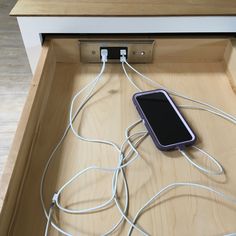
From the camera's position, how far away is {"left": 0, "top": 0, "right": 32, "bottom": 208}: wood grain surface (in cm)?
125

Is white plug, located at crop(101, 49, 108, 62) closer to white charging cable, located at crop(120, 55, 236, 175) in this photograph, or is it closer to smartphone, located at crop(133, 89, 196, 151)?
white charging cable, located at crop(120, 55, 236, 175)

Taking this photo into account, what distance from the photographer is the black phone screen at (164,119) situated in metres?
0.62

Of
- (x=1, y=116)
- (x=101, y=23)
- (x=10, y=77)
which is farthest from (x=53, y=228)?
(x=10, y=77)

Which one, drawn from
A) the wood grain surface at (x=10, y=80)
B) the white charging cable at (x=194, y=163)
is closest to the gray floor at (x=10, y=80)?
the wood grain surface at (x=10, y=80)

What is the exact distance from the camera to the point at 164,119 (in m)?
0.66

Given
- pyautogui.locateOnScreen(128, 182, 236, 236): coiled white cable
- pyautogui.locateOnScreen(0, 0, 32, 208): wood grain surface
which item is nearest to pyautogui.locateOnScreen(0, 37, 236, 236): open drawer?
pyautogui.locateOnScreen(128, 182, 236, 236): coiled white cable

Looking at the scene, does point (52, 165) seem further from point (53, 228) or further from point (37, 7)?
point (37, 7)

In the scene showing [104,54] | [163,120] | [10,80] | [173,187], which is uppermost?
[10,80]

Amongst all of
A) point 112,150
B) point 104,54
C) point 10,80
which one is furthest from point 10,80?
point 112,150

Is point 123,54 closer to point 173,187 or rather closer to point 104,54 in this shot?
point 104,54

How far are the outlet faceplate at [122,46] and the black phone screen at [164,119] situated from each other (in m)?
0.14

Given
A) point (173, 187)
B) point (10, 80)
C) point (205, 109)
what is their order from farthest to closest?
point (10, 80), point (205, 109), point (173, 187)

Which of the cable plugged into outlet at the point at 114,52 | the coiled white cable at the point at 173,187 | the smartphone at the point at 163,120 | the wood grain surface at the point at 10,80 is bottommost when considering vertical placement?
the coiled white cable at the point at 173,187

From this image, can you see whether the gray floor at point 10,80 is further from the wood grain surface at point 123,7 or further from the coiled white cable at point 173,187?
the coiled white cable at point 173,187
